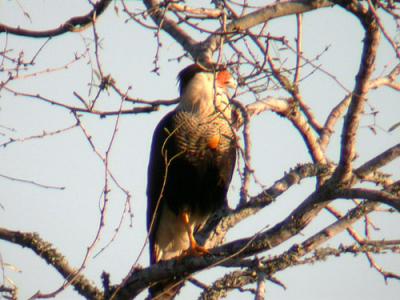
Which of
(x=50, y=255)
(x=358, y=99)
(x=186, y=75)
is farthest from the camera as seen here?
(x=186, y=75)

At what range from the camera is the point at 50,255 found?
Answer: 14.7ft

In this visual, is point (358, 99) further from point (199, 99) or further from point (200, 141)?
point (199, 99)

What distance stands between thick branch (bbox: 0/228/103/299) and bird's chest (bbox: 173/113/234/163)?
1.53 metres

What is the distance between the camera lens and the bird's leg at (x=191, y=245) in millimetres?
5103

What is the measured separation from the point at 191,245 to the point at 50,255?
117 cm

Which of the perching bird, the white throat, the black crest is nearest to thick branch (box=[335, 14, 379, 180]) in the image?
the perching bird

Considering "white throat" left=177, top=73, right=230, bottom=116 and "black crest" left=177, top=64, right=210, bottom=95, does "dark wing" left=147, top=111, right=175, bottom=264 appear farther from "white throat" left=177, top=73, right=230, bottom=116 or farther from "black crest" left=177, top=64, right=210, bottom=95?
"black crest" left=177, top=64, right=210, bottom=95

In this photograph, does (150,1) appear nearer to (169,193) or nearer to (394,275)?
(169,193)

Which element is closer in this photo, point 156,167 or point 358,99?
point 358,99

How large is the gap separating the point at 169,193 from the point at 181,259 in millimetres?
1491

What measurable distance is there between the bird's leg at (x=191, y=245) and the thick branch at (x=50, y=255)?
66 cm

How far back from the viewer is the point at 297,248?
4.13m

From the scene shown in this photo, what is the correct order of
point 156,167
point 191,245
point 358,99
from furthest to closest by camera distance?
point 156,167 → point 191,245 → point 358,99

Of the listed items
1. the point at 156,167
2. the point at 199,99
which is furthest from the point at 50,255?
the point at 199,99
